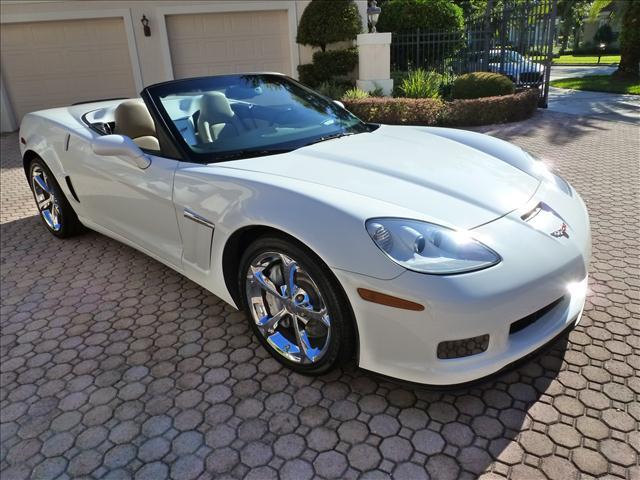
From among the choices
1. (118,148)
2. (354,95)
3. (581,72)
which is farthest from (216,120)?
(581,72)

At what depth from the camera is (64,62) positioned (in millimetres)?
12195

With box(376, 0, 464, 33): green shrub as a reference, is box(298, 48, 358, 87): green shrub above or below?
below

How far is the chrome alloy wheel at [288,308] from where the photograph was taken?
228 centimetres

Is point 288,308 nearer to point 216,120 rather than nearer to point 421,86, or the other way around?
point 216,120

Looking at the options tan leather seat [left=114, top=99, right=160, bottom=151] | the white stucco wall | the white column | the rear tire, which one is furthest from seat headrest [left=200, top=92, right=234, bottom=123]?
the white column

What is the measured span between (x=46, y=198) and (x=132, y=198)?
6.21 ft

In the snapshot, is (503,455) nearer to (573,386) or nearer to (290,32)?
(573,386)

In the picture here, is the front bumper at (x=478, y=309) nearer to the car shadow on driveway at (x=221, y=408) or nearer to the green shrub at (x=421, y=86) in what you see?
the car shadow on driveway at (x=221, y=408)

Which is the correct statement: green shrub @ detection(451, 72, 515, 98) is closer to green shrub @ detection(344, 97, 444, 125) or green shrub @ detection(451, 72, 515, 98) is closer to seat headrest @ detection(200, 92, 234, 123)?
green shrub @ detection(344, 97, 444, 125)

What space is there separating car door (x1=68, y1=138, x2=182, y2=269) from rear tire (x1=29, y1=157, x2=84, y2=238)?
0.52 meters

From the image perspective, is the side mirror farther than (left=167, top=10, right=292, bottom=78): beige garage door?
No

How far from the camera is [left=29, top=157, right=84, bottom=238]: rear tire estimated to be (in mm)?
4246

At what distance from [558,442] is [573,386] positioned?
1.29ft

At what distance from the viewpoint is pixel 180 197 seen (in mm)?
2744
